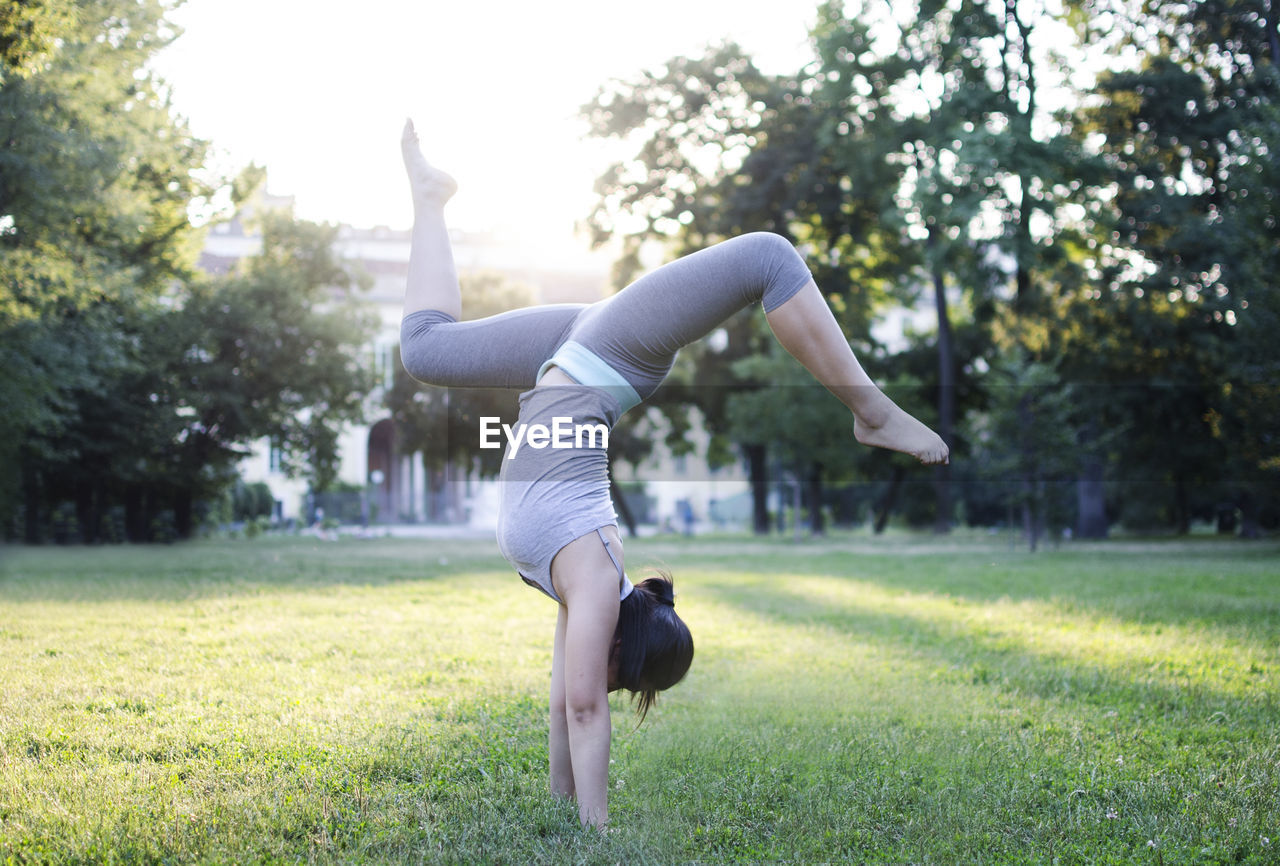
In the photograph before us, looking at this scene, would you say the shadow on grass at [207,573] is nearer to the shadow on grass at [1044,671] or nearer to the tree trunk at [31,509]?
the shadow on grass at [1044,671]

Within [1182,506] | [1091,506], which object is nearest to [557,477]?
Result: [1091,506]

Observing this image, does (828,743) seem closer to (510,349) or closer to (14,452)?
(510,349)

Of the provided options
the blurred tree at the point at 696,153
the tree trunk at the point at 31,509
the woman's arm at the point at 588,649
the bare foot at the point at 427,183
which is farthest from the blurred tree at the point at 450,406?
the woman's arm at the point at 588,649

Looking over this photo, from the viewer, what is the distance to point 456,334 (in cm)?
275

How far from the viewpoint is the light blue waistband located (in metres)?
2.62

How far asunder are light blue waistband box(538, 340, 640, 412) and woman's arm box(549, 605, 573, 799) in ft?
2.53

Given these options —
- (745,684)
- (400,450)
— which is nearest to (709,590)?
(745,684)

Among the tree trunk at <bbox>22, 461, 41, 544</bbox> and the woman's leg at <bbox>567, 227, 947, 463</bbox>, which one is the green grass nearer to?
the woman's leg at <bbox>567, 227, 947, 463</bbox>

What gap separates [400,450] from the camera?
36.1 m

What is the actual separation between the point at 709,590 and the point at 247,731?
9.03 metres

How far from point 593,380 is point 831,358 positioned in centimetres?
61

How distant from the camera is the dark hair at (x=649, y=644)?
2943 mm

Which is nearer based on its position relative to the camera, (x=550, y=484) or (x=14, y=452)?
(x=550, y=484)

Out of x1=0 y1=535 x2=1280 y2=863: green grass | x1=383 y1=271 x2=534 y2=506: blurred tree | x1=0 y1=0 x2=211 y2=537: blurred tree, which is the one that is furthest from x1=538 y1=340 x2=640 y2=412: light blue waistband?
x1=383 y1=271 x2=534 y2=506: blurred tree
